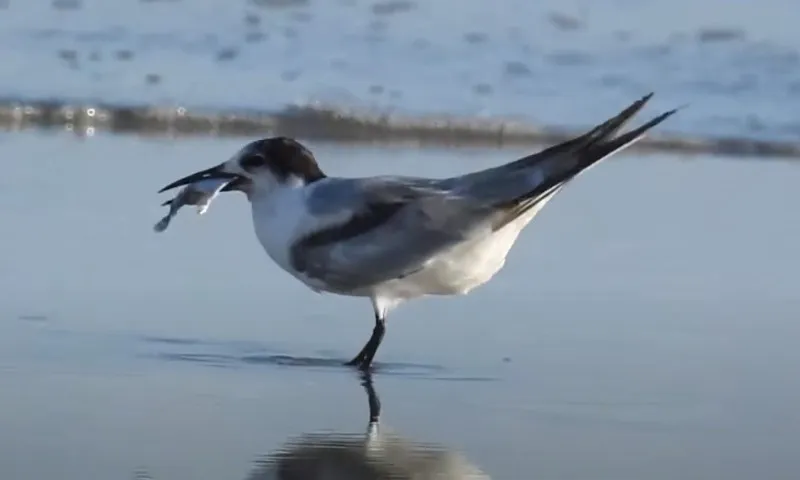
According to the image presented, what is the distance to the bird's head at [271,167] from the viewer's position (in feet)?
16.4

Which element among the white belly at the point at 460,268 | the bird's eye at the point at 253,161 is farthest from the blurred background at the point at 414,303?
the bird's eye at the point at 253,161

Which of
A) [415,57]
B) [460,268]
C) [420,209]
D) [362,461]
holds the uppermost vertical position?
[415,57]

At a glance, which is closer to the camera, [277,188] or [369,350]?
[369,350]

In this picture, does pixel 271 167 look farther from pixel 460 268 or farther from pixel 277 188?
pixel 460 268

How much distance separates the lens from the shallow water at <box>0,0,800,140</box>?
883 centimetres

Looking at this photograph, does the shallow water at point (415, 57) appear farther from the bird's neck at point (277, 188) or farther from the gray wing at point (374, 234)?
the gray wing at point (374, 234)

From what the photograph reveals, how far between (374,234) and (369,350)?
297 mm

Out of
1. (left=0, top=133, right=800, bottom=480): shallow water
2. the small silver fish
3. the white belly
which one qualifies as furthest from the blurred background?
the small silver fish

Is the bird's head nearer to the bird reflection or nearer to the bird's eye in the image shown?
the bird's eye

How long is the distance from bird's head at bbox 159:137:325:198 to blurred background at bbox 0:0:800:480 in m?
0.35

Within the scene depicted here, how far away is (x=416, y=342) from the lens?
5.02m

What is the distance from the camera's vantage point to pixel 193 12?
10.4m

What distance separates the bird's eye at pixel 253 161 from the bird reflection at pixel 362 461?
116 centimetres

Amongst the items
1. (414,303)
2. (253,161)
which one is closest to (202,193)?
(253,161)
